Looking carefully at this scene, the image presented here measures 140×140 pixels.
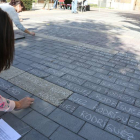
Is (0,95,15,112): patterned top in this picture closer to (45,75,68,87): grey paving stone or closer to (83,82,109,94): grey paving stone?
(45,75,68,87): grey paving stone

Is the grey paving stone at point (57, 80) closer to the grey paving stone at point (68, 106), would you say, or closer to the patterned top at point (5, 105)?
the grey paving stone at point (68, 106)

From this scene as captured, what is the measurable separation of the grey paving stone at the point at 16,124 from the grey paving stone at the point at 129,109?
4.22ft

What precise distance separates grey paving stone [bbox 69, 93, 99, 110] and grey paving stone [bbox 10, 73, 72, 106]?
10 cm

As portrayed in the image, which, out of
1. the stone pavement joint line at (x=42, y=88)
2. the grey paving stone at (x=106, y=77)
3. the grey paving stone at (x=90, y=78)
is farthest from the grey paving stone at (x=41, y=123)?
the grey paving stone at (x=106, y=77)

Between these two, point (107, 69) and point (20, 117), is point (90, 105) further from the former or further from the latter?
point (107, 69)

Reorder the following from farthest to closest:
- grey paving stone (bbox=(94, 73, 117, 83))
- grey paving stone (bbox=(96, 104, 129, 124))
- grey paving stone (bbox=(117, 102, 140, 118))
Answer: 1. grey paving stone (bbox=(94, 73, 117, 83))
2. grey paving stone (bbox=(117, 102, 140, 118))
3. grey paving stone (bbox=(96, 104, 129, 124))

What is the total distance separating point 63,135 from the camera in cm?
174

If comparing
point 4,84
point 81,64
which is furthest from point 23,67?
point 81,64

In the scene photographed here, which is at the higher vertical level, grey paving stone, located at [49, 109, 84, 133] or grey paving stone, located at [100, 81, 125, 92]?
grey paving stone, located at [100, 81, 125, 92]

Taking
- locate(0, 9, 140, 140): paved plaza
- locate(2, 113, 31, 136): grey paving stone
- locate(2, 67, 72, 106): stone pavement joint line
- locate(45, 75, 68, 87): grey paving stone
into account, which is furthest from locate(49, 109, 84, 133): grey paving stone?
locate(45, 75, 68, 87): grey paving stone

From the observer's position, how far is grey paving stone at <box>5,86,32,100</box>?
2341 mm

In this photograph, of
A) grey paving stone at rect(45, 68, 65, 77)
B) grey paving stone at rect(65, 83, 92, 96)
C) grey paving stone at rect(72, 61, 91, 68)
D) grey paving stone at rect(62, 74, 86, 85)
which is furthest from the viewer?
grey paving stone at rect(72, 61, 91, 68)

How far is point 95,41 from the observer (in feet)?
17.8

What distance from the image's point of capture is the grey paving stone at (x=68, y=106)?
2.14m
